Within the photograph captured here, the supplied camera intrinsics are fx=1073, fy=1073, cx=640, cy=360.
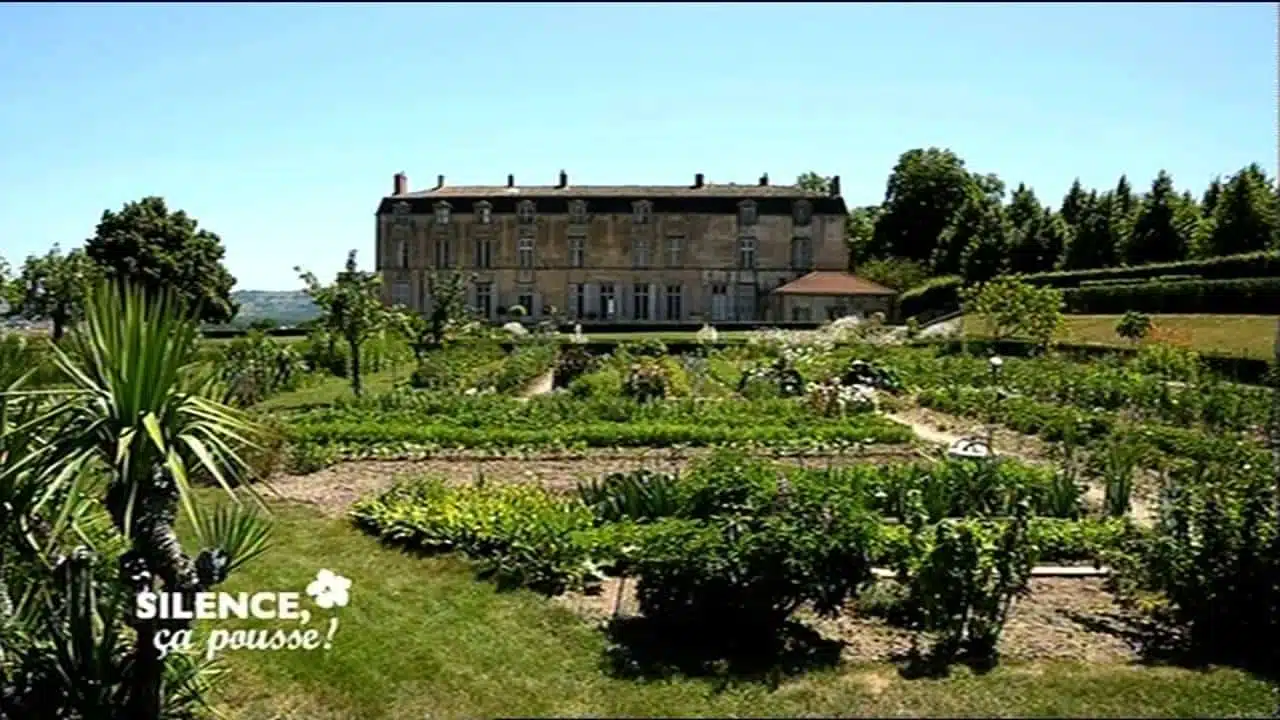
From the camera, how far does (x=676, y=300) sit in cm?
5500

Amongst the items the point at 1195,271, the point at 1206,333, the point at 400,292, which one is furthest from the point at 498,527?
the point at 400,292

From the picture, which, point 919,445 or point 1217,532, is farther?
point 919,445

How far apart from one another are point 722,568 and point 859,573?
0.80m

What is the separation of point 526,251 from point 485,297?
3203 millimetres

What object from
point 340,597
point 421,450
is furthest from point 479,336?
point 340,597

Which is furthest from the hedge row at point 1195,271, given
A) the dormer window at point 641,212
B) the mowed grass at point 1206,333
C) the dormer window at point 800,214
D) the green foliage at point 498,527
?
the green foliage at point 498,527

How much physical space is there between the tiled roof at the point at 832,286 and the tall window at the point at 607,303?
361 inches

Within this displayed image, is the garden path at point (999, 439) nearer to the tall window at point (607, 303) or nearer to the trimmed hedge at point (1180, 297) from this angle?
the trimmed hedge at point (1180, 297)

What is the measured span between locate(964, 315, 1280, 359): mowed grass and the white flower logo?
19.0 meters

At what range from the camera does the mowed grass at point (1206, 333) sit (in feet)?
74.7

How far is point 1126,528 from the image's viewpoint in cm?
747

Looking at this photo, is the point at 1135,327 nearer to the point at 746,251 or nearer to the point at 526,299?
the point at 746,251

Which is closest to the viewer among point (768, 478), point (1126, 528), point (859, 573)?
point (859, 573)

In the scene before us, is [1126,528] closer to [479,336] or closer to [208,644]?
[208,644]
